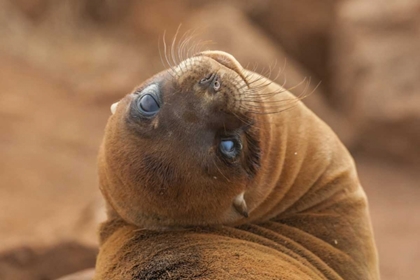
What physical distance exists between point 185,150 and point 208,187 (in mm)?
207

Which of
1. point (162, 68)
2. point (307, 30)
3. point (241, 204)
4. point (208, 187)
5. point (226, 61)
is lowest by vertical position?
point (241, 204)

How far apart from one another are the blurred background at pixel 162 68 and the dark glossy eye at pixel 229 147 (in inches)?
108

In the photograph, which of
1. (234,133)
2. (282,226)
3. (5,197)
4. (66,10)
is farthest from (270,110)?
(66,10)

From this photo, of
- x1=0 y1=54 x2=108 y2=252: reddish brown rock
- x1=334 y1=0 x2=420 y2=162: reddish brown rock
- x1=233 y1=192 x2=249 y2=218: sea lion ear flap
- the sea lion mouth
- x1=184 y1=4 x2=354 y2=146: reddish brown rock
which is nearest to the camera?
x1=233 y1=192 x2=249 y2=218: sea lion ear flap

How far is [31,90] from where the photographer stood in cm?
934

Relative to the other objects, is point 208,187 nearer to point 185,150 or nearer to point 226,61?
point 185,150

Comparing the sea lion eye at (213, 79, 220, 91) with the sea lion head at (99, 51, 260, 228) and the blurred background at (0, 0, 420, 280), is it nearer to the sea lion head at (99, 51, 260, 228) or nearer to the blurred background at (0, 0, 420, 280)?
the sea lion head at (99, 51, 260, 228)

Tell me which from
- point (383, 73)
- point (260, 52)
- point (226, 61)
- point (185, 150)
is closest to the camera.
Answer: point (185, 150)

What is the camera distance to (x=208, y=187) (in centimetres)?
293

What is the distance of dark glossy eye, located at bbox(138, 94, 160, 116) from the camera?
294cm

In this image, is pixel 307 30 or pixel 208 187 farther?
pixel 307 30

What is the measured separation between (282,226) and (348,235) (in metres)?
0.37

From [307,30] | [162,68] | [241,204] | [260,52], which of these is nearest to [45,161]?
[162,68]

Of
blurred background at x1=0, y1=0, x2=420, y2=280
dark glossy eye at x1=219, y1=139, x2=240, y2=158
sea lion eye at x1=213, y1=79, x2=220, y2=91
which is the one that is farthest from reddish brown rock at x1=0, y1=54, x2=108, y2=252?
sea lion eye at x1=213, y1=79, x2=220, y2=91
